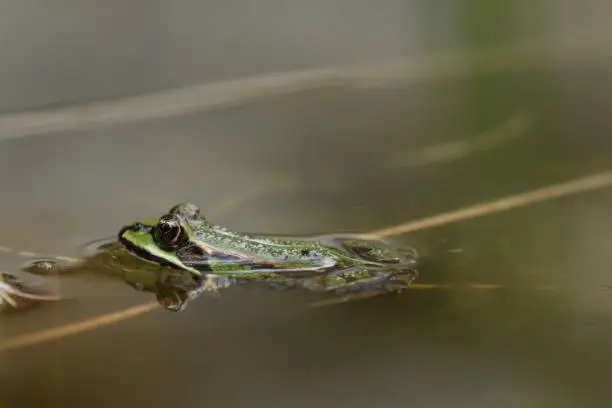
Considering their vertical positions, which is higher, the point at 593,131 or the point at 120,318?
the point at 593,131

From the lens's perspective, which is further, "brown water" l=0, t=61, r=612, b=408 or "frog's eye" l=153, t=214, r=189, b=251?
"frog's eye" l=153, t=214, r=189, b=251

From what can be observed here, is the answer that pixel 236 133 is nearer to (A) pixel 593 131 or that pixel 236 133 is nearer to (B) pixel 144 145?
(B) pixel 144 145

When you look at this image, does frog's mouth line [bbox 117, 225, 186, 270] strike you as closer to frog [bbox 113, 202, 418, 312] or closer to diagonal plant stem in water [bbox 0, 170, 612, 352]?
frog [bbox 113, 202, 418, 312]

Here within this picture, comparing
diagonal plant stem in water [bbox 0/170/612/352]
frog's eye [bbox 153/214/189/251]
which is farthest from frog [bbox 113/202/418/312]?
diagonal plant stem in water [bbox 0/170/612/352]

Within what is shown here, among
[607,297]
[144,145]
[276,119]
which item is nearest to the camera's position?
[607,297]

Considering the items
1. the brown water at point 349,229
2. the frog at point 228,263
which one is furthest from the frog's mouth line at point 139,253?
the brown water at point 349,229

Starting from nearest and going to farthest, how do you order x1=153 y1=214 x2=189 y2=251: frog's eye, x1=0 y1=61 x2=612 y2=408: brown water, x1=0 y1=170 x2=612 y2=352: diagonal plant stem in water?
1. x1=0 y1=61 x2=612 y2=408: brown water
2. x1=0 y1=170 x2=612 y2=352: diagonal plant stem in water
3. x1=153 y1=214 x2=189 y2=251: frog's eye

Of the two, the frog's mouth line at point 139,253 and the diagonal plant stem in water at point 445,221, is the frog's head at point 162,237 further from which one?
the diagonal plant stem in water at point 445,221

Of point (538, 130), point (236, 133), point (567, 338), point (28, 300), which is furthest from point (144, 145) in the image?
point (567, 338)

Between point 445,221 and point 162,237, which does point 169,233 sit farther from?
point 445,221
